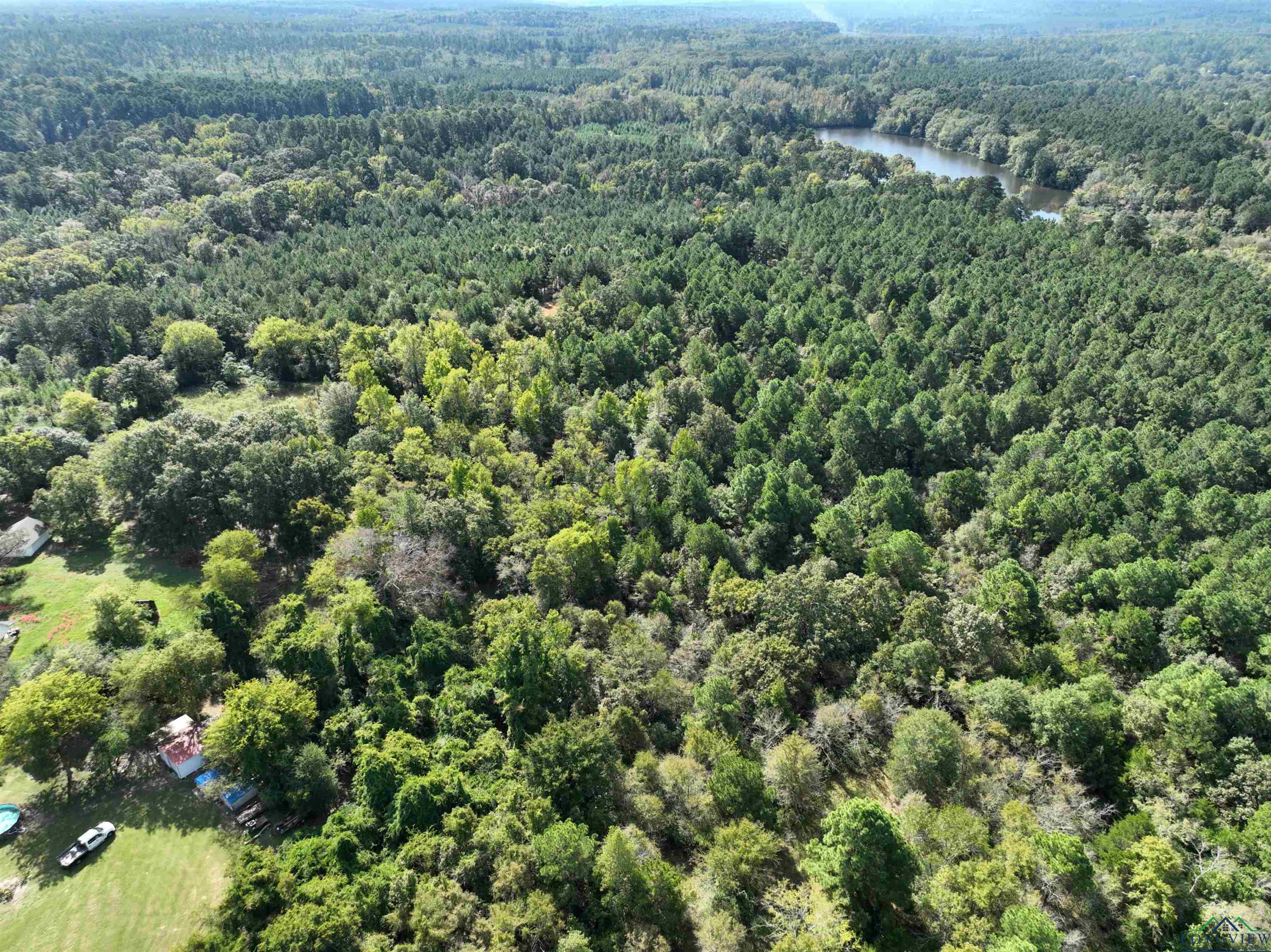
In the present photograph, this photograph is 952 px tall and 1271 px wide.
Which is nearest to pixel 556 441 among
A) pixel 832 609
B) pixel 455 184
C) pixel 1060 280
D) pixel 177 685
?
pixel 832 609

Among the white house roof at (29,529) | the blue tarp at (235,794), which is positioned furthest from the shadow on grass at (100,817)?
the white house roof at (29,529)

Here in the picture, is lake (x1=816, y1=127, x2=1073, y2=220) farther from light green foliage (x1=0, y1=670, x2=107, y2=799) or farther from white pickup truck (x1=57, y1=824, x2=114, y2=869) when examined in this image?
white pickup truck (x1=57, y1=824, x2=114, y2=869)

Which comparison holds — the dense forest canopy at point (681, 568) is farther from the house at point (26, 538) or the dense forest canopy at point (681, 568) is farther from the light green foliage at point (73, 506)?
the house at point (26, 538)

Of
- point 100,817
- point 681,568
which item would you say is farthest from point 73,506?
point 681,568

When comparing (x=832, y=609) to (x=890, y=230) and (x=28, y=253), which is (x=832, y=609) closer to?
(x=890, y=230)

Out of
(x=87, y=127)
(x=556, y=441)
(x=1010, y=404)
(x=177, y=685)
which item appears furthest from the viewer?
(x=87, y=127)

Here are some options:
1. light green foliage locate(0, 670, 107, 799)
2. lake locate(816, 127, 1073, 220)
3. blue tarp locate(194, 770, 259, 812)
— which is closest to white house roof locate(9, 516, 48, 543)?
light green foliage locate(0, 670, 107, 799)
